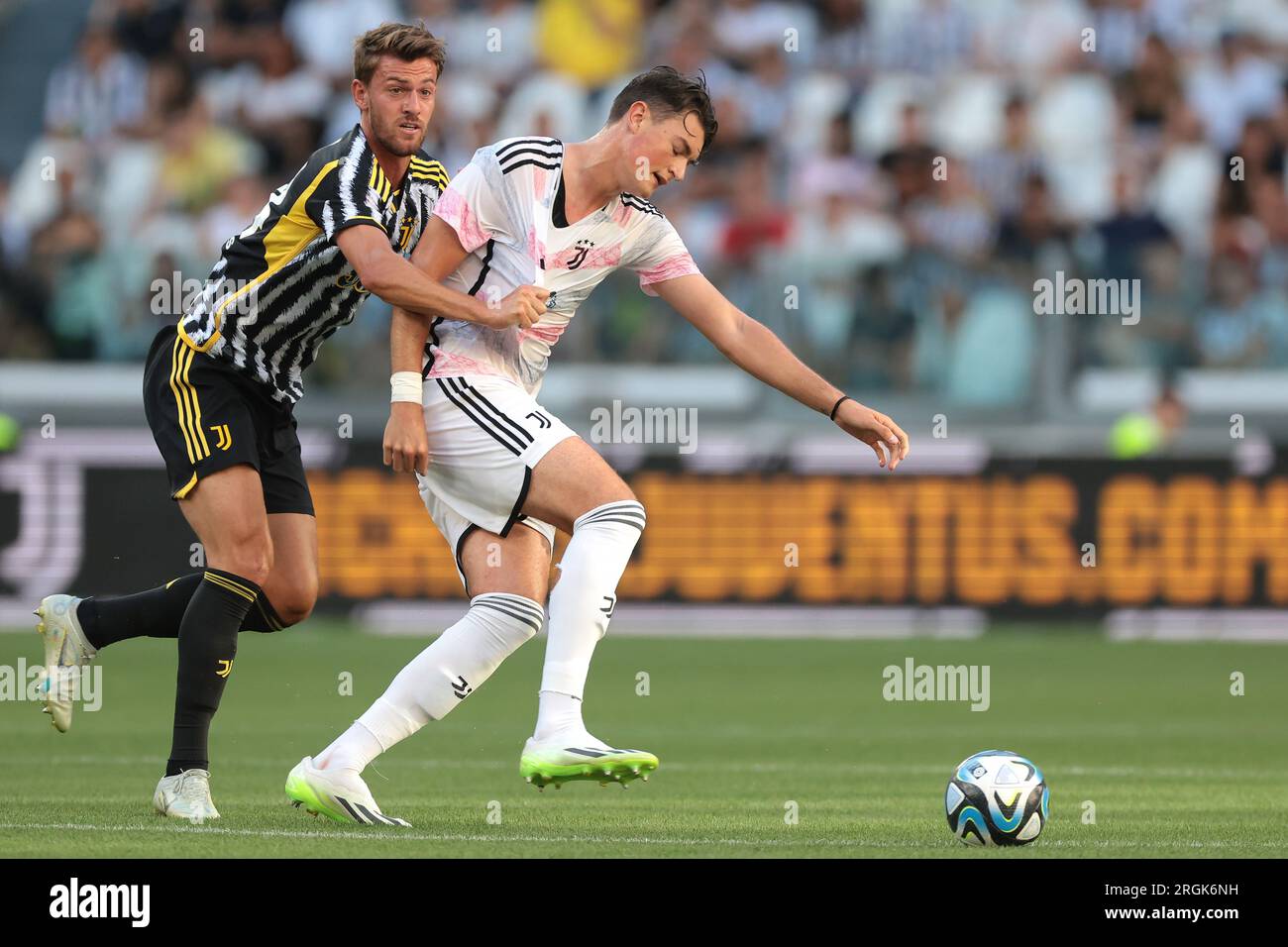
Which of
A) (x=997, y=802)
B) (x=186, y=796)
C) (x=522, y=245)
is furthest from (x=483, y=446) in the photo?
(x=997, y=802)

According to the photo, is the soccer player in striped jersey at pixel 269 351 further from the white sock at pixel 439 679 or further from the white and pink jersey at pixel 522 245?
the white sock at pixel 439 679

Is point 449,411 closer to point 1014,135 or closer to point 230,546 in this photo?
point 230,546

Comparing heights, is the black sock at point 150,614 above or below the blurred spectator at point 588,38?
below

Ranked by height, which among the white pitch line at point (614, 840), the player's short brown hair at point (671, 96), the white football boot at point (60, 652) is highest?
the player's short brown hair at point (671, 96)

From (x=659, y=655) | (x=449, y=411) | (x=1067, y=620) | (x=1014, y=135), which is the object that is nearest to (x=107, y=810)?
(x=449, y=411)

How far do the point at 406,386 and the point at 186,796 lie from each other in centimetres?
147

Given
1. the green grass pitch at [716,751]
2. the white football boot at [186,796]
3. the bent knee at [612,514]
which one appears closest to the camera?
the green grass pitch at [716,751]

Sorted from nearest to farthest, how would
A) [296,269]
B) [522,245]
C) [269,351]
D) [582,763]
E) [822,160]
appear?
[582,763]
[522,245]
[296,269]
[269,351]
[822,160]

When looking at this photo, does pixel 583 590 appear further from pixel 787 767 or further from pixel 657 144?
pixel 787 767

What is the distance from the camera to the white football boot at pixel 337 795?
21.2 ft

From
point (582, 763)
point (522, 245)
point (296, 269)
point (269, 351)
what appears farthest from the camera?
point (269, 351)

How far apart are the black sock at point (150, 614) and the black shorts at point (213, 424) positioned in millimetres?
405

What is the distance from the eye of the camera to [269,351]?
7016 mm

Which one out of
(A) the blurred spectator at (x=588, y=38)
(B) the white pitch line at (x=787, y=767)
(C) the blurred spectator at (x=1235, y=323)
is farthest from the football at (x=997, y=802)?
(A) the blurred spectator at (x=588, y=38)
